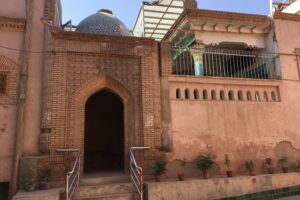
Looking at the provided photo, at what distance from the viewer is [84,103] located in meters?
7.94

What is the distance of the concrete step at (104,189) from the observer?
21.9ft

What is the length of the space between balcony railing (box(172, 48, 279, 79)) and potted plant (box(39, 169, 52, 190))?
18.2 feet

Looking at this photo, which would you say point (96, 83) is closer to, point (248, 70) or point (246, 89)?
point (246, 89)

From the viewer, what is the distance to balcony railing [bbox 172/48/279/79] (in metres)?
9.76

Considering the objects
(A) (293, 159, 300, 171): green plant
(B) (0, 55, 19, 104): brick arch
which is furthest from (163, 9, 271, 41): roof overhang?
(B) (0, 55, 19, 104): brick arch

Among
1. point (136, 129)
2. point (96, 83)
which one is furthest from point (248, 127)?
point (96, 83)

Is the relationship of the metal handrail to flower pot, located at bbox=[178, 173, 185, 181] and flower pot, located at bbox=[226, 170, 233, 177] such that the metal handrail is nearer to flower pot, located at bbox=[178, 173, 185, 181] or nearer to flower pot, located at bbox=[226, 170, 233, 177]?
flower pot, located at bbox=[178, 173, 185, 181]

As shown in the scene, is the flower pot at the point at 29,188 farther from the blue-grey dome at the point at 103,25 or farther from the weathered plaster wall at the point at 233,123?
the blue-grey dome at the point at 103,25

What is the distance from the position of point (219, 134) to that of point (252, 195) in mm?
2030

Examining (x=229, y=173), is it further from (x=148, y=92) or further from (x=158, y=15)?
(x=158, y=15)

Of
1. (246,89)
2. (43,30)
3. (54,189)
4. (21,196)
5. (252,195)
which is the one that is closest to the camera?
(21,196)

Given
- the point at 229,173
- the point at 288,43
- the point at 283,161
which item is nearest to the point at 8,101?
the point at 229,173

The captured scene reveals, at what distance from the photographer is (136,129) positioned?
8062 mm

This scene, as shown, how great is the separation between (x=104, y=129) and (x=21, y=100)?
15.8 ft
